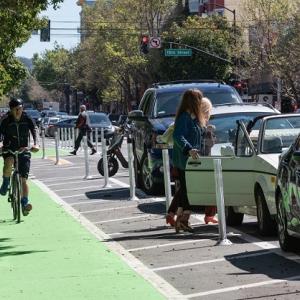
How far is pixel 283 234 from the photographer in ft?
31.7

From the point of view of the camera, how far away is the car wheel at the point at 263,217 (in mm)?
10953

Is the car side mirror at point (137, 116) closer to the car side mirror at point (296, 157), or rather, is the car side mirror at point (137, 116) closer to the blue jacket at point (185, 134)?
the blue jacket at point (185, 134)

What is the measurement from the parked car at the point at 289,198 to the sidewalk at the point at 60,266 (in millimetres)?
1773

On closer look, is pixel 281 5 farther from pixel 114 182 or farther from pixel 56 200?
pixel 56 200

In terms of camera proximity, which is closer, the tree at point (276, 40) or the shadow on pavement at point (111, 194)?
the shadow on pavement at point (111, 194)

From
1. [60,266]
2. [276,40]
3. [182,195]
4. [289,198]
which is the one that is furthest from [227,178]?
[276,40]

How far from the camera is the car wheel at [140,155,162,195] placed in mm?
16781

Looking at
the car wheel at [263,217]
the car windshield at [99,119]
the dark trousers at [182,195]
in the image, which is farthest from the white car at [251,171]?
the car windshield at [99,119]

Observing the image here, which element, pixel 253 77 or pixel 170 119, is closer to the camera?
pixel 170 119

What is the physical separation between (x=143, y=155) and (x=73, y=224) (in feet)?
14.8

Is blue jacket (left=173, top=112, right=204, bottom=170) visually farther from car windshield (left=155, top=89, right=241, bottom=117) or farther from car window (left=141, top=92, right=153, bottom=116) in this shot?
car window (left=141, top=92, right=153, bottom=116)

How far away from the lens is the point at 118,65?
76.0m

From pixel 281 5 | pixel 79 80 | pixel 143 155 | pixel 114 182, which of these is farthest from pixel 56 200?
pixel 79 80

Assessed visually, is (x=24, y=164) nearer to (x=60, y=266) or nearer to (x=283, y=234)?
(x=60, y=266)
